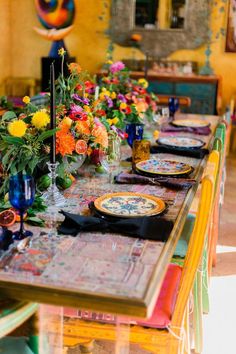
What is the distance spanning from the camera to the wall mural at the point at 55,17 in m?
6.60

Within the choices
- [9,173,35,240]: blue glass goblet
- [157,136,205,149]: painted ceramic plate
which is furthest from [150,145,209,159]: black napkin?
[9,173,35,240]: blue glass goblet

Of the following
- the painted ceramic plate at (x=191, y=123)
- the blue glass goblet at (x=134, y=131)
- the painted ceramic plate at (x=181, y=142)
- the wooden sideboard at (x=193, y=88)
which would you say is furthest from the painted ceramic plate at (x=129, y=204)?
the wooden sideboard at (x=193, y=88)

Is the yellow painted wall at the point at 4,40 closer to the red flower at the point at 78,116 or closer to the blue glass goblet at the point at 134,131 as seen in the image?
the blue glass goblet at the point at 134,131

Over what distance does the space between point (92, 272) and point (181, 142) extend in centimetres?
179

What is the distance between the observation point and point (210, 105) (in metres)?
6.29

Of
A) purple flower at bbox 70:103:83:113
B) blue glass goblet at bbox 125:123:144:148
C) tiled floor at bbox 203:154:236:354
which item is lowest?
tiled floor at bbox 203:154:236:354

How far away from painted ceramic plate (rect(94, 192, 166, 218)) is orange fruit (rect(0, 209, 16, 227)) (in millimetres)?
298

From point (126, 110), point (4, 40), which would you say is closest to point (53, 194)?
point (126, 110)

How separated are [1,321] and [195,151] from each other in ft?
5.62

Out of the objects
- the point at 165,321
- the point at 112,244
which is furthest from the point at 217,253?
the point at 112,244

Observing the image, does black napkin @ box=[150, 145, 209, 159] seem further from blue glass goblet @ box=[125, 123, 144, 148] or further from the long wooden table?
the long wooden table

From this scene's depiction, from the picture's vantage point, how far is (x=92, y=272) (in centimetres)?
141

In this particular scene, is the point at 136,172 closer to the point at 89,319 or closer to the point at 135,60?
the point at 89,319

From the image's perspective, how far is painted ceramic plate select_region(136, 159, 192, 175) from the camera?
2.40 metres
